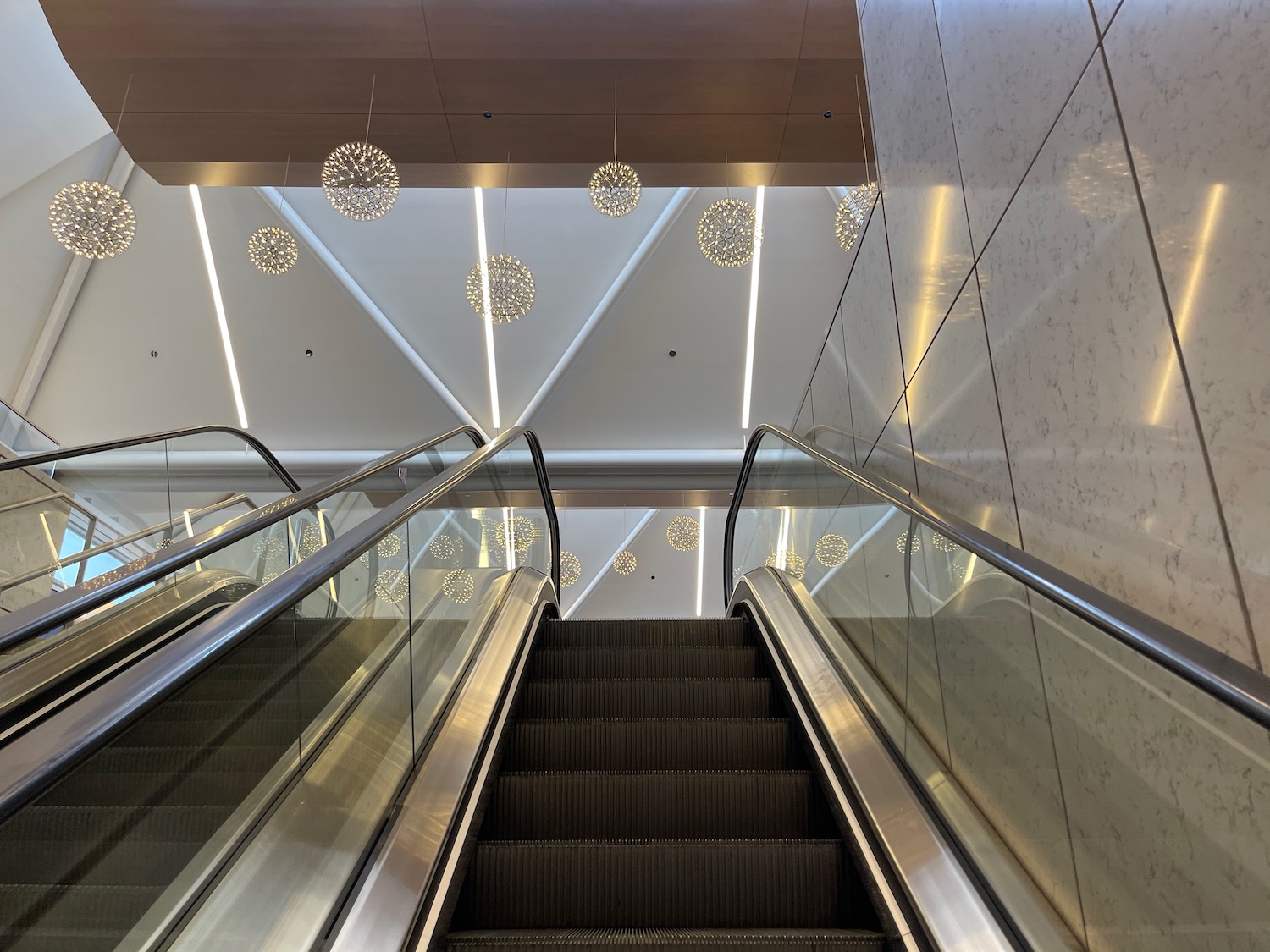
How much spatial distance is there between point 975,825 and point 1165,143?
1.58 metres

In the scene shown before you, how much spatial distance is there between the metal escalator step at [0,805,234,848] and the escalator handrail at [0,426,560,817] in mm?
44

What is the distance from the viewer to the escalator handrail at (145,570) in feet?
4.27

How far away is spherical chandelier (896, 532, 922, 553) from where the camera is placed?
7.89 feet

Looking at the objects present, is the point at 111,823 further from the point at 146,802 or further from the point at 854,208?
the point at 854,208

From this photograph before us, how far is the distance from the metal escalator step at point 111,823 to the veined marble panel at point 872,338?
299 centimetres

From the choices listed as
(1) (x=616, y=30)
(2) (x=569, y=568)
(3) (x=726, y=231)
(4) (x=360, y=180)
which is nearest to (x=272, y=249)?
(4) (x=360, y=180)

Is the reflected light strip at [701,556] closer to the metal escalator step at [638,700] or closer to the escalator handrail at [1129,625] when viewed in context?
the metal escalator step at [638,700]

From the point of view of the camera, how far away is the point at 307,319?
10906 millimetres

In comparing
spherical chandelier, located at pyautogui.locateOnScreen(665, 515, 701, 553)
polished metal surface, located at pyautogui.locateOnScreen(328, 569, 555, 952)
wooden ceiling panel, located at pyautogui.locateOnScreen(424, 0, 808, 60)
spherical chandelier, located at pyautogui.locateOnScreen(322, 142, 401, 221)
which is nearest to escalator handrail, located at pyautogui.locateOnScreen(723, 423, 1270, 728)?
polished metal surface, located at pyautogui.locateOnScreen(328, 569, 555, 952)

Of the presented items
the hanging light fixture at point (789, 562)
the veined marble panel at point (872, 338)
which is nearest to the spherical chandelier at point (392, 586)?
the veined marble panel at point (872, 338)

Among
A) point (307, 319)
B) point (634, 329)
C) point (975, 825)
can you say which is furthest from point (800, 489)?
point (307, 319)

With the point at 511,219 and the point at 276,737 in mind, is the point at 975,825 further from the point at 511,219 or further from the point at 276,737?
the point at 511,219

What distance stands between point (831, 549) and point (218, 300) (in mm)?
10362

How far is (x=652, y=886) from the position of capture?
7.19ft
